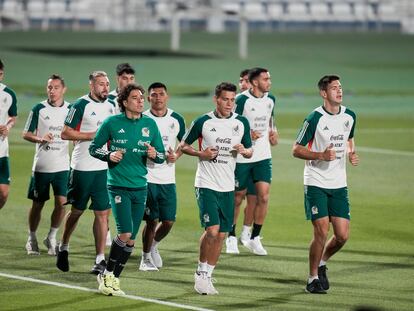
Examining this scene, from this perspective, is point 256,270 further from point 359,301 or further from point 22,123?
point 22,123

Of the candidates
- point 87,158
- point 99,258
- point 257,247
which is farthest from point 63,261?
point 257,247

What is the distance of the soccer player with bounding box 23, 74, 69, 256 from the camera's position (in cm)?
1620

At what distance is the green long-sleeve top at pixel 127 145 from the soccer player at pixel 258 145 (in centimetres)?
368

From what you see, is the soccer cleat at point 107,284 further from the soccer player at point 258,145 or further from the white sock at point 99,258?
the soccer player at point 258,145

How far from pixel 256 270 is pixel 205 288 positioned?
5.95 ft

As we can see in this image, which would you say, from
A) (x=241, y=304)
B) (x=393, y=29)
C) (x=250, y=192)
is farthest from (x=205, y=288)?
(x=393, y=29)

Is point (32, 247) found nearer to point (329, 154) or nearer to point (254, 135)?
point (254, 135)

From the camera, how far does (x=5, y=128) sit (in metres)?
16.5

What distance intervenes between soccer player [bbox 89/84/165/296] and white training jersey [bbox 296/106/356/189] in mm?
1828

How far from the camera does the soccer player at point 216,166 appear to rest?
13.8m

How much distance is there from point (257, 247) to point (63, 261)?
2956mm

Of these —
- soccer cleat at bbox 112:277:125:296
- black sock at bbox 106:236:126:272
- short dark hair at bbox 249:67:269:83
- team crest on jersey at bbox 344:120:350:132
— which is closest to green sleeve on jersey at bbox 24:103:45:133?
short dark hair at bbox 249:67:269:83

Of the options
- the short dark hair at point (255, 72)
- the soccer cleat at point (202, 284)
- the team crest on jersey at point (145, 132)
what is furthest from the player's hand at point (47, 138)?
the soccer cleat at point (202, 284)

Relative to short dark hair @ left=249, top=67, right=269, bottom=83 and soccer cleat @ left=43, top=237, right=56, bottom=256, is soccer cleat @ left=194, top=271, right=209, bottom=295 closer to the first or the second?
soccer cleat @ left=43, top=237, right=56, bottom=256
